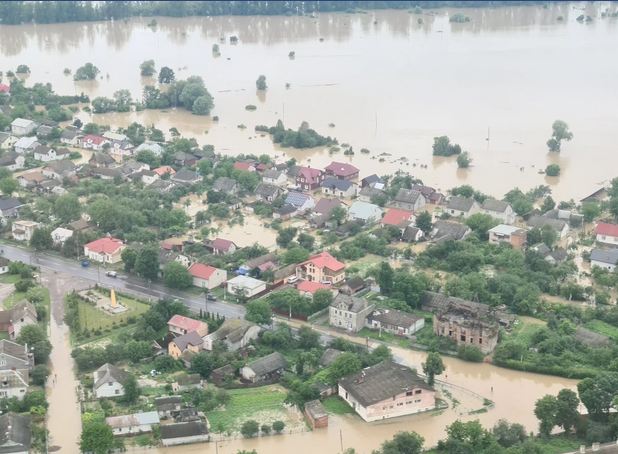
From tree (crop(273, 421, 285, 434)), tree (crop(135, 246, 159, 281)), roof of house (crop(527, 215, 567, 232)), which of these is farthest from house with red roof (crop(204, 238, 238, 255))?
tree (crop(273, 421, 285, 434))

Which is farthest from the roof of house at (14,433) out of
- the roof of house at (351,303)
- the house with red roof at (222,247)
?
the house with red roof at (222,247)

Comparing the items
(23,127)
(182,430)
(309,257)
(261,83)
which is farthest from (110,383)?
(261,83)

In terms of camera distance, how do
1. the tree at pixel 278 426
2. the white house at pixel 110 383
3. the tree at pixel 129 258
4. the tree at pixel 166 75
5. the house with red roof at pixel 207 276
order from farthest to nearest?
the tree at pixel 166 75 → the tree at pixel 129 258 → the house with red roof at pixel 207 276 → the white house at pixel 110 383 → the tree at pixel 278 426

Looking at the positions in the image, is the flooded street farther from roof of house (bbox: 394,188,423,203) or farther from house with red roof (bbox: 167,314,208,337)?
roof of house (bbox: 394,188,423,203)

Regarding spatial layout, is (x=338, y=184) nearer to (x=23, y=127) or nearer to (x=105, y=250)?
(x=105, y=250)

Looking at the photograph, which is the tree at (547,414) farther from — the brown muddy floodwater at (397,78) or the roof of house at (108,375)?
the brown muddy floodwater at (397,78)

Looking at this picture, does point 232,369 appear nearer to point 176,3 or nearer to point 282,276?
point 282,276
